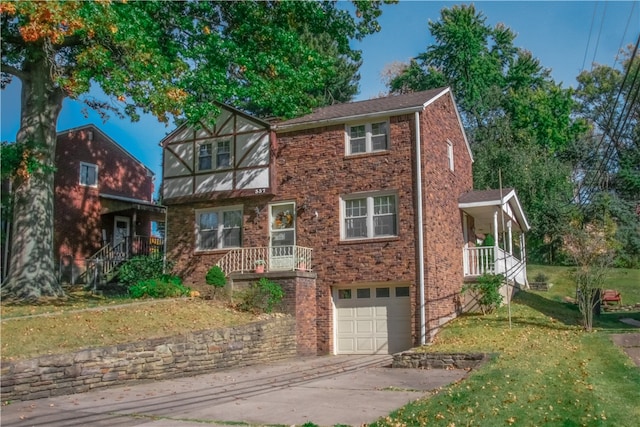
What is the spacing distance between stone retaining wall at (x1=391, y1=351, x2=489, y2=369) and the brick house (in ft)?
9.38

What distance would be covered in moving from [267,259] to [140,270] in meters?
4.86

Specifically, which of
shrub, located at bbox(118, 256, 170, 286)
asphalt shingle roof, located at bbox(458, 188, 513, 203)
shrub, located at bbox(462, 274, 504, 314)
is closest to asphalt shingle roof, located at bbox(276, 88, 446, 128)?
asphalt shingle roof, located at bbox(458, 188, 513, 203)

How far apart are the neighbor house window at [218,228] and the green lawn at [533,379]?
7.73 meters

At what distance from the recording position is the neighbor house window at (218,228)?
71.3ft

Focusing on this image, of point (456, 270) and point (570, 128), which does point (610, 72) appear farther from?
point (456, 270)

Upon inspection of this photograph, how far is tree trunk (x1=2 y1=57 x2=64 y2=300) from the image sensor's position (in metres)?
18.4

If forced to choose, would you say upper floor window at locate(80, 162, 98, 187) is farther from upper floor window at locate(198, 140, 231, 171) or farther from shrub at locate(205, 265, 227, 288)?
shrub at locate(205, 265, 227, 288)

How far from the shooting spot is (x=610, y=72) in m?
48.3

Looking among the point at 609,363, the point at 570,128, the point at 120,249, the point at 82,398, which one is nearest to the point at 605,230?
the point at 570,128

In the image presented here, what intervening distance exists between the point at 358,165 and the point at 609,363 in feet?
31.4

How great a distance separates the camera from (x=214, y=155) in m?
22.3

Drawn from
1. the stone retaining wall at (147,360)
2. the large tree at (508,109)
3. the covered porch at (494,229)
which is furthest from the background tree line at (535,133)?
the stone retaining wall at (147,360)

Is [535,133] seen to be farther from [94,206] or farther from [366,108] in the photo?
[94,206]

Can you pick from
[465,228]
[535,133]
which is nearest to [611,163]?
[535,133]
